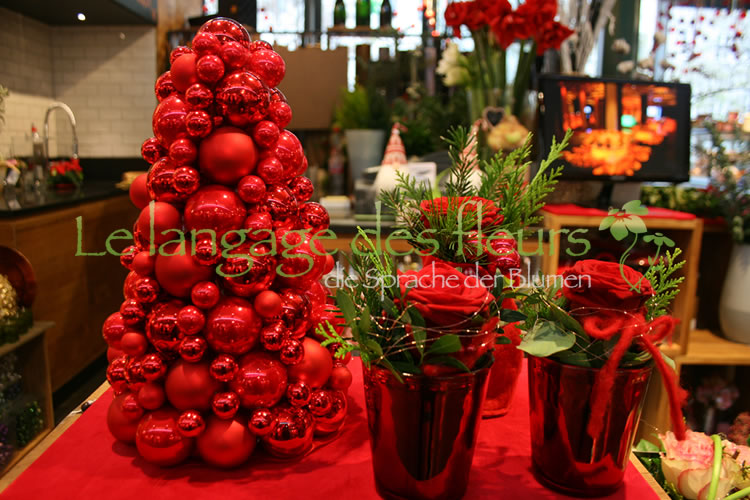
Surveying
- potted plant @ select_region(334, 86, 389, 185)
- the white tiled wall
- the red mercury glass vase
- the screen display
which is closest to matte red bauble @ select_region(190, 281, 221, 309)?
the red mercury glass vase

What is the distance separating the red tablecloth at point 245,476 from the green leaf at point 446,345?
0.57 feet

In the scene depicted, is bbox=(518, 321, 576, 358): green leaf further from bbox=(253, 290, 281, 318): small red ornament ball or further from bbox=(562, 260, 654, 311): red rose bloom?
bbox=(253, 290, 281, 318): small red ornament ball

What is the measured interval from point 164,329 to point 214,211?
14cm

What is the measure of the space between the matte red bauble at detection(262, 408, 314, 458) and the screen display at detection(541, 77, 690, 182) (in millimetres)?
1559

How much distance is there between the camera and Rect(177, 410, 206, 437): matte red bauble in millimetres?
592

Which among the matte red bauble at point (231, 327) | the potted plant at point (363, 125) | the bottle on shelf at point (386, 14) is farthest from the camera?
the bottle on shelf at point (386, 14)

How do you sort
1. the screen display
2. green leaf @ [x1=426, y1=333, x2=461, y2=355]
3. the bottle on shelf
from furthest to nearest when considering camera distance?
the bottle on shelf, the screen display, green leaf @ [x1=426, y1=333, x2=461, y2=355]

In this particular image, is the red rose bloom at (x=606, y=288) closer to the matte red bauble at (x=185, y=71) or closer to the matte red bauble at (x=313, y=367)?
the matte red bauble at (x=313, y=367)

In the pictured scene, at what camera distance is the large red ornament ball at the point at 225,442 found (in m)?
0.60

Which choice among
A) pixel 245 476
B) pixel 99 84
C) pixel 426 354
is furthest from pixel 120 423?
pixel 99 84

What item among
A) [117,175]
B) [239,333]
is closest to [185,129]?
[239,333]

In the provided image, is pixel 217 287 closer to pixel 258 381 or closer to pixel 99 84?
pixel 258 381

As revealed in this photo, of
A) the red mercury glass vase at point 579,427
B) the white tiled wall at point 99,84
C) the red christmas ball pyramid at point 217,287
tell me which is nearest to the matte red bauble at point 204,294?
the red christmas ball pyramid at point 217,287

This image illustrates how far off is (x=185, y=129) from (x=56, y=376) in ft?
7.82
